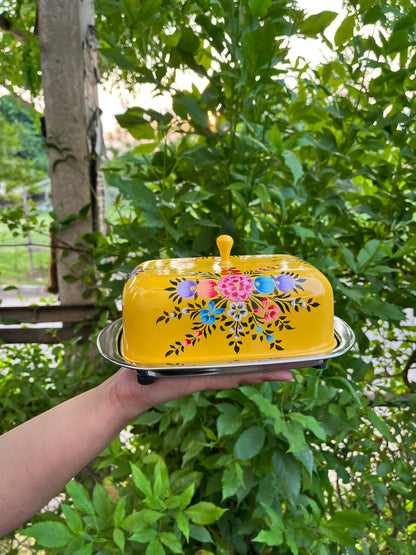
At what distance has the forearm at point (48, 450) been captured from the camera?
478 millimetres

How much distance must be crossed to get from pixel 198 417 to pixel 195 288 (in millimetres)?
409

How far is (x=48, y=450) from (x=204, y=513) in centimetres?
28

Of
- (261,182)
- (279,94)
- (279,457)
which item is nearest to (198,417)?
(279,457)

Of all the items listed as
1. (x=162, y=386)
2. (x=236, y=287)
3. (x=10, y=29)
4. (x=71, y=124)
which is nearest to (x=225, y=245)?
(x=236, y=287)

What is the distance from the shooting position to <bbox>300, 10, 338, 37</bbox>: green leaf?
0.64 metres

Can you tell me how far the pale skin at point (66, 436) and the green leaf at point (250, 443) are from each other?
0.14 meters

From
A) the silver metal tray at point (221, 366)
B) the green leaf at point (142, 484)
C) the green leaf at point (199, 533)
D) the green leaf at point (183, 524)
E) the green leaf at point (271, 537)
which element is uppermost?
the silver metal tray at point (221, 366)

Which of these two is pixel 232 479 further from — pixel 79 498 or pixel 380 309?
pixel 380 309

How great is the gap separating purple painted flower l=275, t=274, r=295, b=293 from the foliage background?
0.19 meters

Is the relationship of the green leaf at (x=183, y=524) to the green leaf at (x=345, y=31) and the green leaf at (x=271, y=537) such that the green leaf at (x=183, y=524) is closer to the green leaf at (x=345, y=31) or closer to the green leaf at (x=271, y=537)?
the green leaf at (x=271, y=537)

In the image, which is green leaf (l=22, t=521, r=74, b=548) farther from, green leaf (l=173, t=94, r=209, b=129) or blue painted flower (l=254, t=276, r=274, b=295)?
green leaf (l=173, t=94, r=209, b=129)

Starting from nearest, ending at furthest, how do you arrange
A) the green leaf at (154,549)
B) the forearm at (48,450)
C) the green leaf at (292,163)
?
the forearm at (48,450), the green leaf at (154,549), the green leaf at (292,163)

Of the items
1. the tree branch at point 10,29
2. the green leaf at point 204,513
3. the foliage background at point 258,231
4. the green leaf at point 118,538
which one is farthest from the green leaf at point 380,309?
the tree branch at point 10,29

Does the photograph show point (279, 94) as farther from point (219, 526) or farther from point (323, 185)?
point (219, 526)
